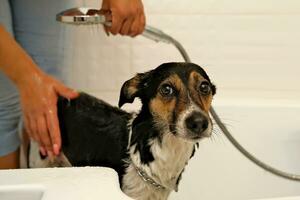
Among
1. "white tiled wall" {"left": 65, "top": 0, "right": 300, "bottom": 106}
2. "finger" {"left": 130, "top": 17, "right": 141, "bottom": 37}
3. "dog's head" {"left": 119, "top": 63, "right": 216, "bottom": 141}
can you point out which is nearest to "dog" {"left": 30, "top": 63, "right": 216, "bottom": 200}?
"dog's head" {"left": 119, "top": 63, "right": 216, "bottom": 141}

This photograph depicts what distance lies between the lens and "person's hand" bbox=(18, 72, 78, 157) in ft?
2.66

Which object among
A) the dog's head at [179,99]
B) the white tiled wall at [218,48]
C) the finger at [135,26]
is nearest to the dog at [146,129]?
the dog's head at [179,99]

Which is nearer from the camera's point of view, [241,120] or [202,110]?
[202,110]

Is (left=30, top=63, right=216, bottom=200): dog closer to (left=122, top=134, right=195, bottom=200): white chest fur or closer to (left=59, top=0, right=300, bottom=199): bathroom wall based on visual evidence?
(left=122, top=134, right=195, bottom=200): white chest fur

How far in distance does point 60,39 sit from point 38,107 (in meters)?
0.33

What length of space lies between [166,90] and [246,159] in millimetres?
552

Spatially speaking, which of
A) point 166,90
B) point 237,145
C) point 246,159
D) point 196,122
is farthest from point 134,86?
point 246,159

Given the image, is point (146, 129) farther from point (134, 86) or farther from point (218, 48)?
point (218, 48)

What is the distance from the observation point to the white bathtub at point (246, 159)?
4.53ft

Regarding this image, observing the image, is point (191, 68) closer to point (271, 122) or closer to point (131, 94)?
point (131, 94)

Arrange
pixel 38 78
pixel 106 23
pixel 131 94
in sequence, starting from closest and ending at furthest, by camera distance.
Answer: pixel 38 78, pixel 106 23, pixel 131 94

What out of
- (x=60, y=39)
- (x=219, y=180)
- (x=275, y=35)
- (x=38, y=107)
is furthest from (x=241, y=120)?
(x=38, y=107)

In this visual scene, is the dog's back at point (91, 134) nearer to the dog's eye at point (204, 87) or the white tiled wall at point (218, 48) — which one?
the dog's eye at point (204, 87)

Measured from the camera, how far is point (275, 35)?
4.73 feet
